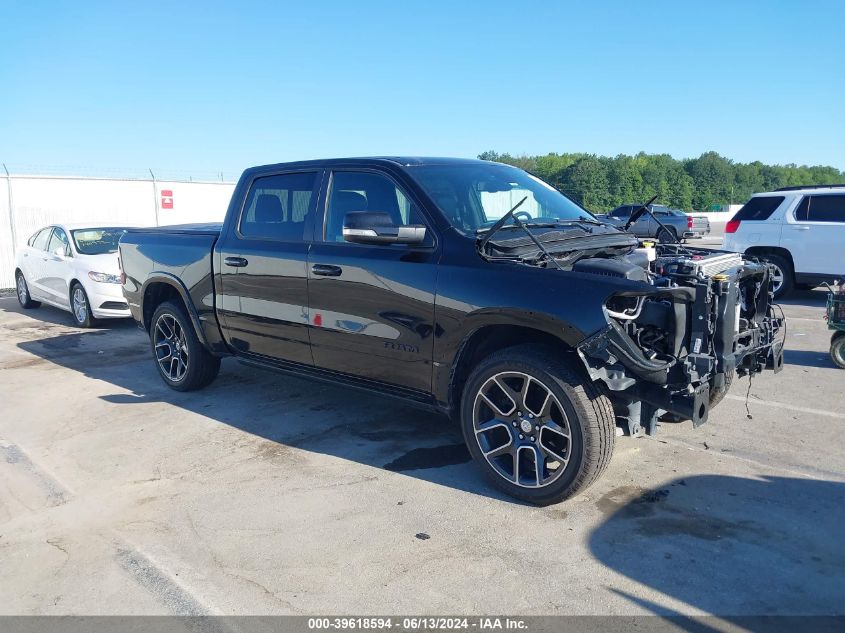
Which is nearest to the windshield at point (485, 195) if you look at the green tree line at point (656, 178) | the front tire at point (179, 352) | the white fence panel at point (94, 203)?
the front tire at point (179, 352)

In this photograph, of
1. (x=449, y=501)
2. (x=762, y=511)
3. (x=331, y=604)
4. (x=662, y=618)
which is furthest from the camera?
(x=449, y=501)

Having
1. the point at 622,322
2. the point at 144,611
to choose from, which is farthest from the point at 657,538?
the point at 144,611

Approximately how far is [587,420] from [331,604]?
1617mm

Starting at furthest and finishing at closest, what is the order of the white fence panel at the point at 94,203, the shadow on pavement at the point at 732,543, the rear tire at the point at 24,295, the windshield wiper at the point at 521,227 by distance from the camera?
the white fence panel at the point at 94,203, the rear tire at the point at 24,295, the windshield wiper at the point at 521,227, the shadow on pavement at the point at 732,543

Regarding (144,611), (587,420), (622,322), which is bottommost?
(144,611)

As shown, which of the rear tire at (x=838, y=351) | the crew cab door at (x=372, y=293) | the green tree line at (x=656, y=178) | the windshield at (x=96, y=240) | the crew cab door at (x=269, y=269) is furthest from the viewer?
the green tree line at (x=656, y=178)

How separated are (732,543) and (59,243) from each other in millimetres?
11010

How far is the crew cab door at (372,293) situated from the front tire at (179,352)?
1.76m

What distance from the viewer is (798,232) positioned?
11953 mm

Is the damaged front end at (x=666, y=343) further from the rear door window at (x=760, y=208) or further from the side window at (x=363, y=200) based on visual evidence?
the rear door window at (x=760, y=208)

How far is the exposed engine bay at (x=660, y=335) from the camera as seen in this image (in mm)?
3715

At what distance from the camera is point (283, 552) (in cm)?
367

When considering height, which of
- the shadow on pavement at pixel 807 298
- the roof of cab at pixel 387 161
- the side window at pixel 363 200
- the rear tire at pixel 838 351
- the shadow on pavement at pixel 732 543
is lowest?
the shadow on pavement at pixel 732 543

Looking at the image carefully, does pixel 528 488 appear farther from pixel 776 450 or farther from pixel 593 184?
pixel 593 184
